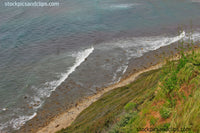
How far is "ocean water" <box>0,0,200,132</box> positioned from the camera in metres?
19.0

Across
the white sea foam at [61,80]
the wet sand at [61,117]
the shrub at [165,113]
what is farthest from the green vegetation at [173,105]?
the white sea foam at [61,80]

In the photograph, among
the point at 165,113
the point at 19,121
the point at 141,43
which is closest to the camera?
the point at 165,113

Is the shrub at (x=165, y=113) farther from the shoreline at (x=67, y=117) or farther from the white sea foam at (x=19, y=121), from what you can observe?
the white sea foam at (x=19, y=121)

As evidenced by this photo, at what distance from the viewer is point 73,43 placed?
28766 mm

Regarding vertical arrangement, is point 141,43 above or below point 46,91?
above

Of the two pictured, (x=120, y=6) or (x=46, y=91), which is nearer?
(x=46, y=91)

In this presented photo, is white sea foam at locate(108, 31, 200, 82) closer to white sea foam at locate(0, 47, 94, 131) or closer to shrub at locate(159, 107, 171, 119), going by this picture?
white sea foam at locate(0, 47, 94, 131)

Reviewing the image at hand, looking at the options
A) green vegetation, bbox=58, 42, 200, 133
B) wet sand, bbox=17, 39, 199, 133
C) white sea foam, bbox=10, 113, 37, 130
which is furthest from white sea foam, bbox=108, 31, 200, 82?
green vegetation, bbox=58, 42, 200, 133

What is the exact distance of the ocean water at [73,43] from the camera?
19000 millimetres

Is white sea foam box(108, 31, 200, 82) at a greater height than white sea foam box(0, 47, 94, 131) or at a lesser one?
greater

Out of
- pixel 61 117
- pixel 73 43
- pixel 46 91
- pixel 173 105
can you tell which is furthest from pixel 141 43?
pixel 173 105

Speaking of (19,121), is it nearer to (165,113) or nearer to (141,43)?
(165,113)

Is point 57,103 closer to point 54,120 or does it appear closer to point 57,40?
point 54,120

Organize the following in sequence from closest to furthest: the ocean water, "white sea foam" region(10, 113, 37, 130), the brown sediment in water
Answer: the brown sediment in water
"white sea foam" region(10, 113, 37, 130)
the ocean water
